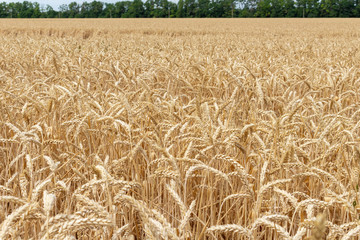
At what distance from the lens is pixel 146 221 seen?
70cm

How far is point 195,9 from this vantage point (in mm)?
71438

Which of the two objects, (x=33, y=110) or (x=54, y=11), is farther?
(x=54, y=11)

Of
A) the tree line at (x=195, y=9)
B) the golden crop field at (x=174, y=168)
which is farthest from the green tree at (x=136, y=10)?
the golden crop field at (x=174, y=168)

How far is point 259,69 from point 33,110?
2693 mm

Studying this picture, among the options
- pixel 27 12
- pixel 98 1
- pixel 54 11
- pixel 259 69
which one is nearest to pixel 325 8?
pixel 98 1

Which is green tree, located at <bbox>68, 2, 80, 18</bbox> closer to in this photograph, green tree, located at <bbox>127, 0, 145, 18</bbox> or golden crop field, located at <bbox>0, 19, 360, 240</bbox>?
green tree, located at <bbox>127, 0, 145, 18</bbox>

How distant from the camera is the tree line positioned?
66312 millimetres

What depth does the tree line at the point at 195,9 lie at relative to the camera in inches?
2611

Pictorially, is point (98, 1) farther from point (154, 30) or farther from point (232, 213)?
point (232, 213)

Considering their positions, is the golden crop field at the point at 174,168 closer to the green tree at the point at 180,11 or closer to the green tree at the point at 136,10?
the green tree at the point at 180,11

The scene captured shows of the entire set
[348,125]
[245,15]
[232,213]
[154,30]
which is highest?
[245,15]

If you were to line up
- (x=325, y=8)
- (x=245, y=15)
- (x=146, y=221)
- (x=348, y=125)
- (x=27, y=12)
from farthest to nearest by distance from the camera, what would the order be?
(x=27, y=12)
(x=245, y=15)
(x=325, y=8)
(x=348, y=125)
(x=146, y=221)

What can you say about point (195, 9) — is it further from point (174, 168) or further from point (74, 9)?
point (174, 168)

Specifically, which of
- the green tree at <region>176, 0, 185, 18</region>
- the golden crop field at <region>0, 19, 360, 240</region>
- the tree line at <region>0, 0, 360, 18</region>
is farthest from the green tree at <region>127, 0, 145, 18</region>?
the golden crop field at <region>0, 19, 360, 240</region>
